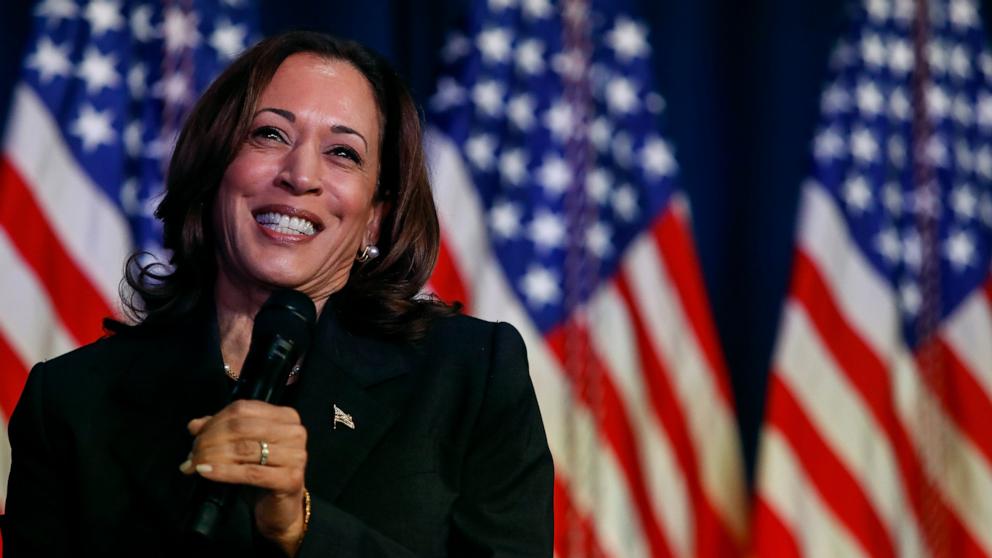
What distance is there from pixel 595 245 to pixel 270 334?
2.14 m

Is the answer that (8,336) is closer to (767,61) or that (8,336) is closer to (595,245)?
(595,245)

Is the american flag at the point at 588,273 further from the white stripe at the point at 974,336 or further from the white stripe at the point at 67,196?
the white stripe at the point at 67,196

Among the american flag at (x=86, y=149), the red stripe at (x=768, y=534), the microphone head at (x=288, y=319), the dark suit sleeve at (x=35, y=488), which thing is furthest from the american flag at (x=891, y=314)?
the microphone head at (x=288, y=319)

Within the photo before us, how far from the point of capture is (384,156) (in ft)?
5.80

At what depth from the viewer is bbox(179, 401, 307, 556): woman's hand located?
3.69 feet

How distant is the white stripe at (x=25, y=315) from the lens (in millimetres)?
2965

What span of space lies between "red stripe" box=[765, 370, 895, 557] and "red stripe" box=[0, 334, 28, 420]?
1777 mm

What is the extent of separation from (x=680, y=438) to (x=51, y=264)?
155 centimetres

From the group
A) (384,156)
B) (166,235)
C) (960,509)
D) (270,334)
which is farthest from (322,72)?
(960,509)

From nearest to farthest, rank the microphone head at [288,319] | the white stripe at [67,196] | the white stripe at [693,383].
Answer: the microphone head at [288,319]
the white stripe at [67,196]
the white stripe at [693,383]

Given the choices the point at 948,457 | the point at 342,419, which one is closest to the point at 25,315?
the point at 342,419

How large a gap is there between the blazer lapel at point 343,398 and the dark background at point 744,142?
2007 mm

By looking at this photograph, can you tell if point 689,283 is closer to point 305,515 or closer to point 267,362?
point 305,515

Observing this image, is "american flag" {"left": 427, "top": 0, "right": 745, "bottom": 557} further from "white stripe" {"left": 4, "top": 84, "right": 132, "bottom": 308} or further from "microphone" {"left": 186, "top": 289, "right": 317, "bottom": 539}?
"microphone" {"left": 186, "top": 289, "right": 317, "bottom": 539}
